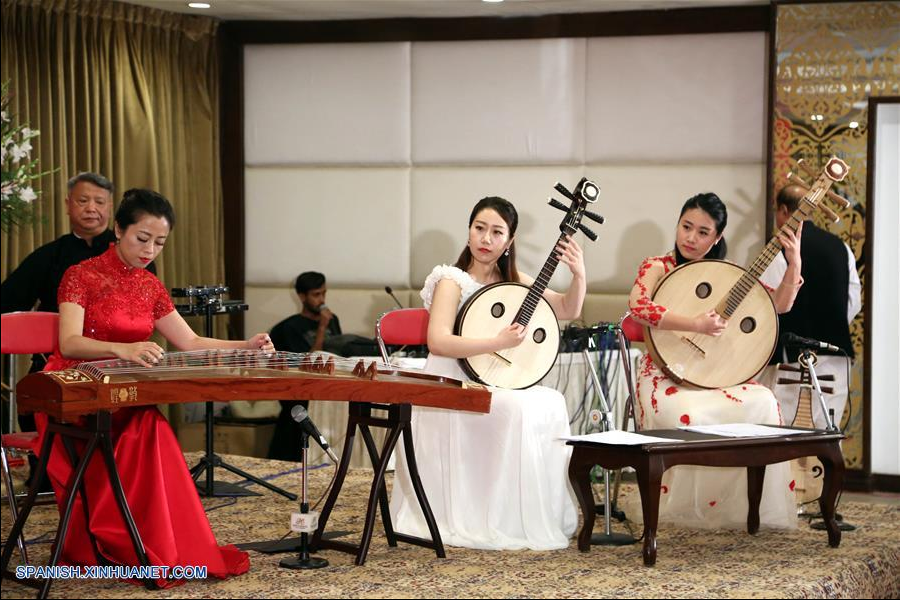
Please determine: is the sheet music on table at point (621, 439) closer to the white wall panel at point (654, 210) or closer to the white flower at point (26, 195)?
the white flower at point (26, 195)

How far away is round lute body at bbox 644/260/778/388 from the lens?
452 centimetres

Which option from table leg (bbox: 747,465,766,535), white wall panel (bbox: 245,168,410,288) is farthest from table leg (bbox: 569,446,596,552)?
white wall panel (bbox: 245,168,410,288)

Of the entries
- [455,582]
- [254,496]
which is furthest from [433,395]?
[254,496]

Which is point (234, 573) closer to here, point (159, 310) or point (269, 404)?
Result: point (159, 310)

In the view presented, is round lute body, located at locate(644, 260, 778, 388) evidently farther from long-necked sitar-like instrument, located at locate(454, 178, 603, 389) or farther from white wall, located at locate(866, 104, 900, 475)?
white wall, located at locate(866, 104, 900, 475)

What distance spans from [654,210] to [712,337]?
187cm

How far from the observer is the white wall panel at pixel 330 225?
671 cm

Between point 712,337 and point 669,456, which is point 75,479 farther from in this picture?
point 712,337

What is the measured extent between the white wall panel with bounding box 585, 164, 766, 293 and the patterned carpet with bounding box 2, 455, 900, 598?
1.87m

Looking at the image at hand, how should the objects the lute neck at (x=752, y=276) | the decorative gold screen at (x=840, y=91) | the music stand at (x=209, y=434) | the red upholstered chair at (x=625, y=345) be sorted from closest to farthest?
the lute neck at (x=752, y=276) → the red upholstered chair at (x=625, y=345) → the music stand at (x=209, y=434) → the decorative gold screen at (x=840, y=91)

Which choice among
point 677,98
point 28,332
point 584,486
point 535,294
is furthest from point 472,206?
point 28,332

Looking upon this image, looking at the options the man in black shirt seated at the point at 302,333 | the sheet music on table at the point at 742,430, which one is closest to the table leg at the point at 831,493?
the sheet music on table at the point at 742,430

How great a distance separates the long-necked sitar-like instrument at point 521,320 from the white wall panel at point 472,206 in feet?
6.73

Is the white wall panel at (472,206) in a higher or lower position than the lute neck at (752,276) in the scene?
higher
